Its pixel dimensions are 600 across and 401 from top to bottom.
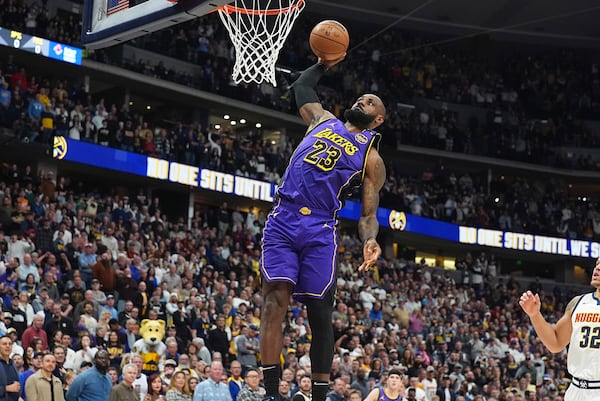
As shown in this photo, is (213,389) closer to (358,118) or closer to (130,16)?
(130,16)

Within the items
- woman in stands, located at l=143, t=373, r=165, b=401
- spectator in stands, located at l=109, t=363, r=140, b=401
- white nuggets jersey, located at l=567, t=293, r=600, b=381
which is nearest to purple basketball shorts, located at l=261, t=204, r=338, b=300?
white nuggets jersey, located at l=567, t=293, r=600, b=381

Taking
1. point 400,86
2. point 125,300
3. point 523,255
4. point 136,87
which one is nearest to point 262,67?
point 125,300

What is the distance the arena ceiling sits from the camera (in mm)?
37125

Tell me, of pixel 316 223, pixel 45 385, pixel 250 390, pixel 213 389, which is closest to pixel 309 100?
pixel 316 223

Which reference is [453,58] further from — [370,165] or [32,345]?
[370,165]

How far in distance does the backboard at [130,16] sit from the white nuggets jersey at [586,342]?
3688 mm

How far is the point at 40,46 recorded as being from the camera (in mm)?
24516

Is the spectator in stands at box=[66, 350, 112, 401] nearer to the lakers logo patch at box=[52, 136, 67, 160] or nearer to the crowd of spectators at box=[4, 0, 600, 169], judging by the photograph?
the lakers logo patch at box=[52, 136, 67, 160]

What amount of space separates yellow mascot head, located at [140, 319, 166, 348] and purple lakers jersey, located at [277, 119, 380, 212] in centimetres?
919

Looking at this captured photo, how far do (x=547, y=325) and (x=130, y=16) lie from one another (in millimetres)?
4373

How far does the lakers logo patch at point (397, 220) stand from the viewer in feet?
105

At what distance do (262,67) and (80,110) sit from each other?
1483cm

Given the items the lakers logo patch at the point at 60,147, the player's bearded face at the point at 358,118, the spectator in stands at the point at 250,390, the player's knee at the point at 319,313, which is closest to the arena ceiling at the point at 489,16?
the lakers logo patch at the point at 60,147

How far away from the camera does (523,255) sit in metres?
38.6
